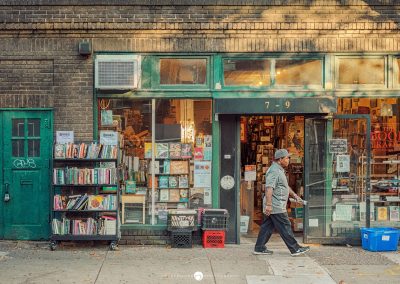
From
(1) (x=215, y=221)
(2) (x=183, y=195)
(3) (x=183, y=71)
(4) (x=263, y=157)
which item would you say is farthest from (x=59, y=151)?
(4) (x=263, y=157)

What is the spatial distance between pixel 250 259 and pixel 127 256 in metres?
2.09

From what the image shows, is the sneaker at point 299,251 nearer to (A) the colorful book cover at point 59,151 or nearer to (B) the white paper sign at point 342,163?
(B) the white paper sign at point 342,163

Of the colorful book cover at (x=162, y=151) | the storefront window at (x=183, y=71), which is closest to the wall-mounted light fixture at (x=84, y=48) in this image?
the storefront window at (x=183, y=71)

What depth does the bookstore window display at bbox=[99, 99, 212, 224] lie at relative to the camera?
38.7ft

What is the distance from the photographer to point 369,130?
1176 centimetres

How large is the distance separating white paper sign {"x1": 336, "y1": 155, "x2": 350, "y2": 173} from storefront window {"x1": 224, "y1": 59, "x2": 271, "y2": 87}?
1.97 m

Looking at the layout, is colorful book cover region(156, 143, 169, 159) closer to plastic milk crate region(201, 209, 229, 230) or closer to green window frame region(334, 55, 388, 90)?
plastic milk crate region(201, 209, 229, 230)

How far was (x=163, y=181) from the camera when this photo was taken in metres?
11.9

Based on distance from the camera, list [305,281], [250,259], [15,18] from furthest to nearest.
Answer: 1. [15,18]
2. [250,259]
3. [305,281]

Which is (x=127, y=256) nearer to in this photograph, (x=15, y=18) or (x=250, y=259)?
(x=250, y=259)

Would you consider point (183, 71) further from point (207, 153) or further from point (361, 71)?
point (361, 71)

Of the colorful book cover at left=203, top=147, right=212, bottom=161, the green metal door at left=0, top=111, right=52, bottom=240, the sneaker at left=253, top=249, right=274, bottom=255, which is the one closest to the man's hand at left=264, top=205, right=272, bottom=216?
the sneaker at left=253, top=249, right=274, bottom=255

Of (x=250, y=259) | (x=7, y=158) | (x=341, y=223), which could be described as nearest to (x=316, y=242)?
(x=341, y=223)

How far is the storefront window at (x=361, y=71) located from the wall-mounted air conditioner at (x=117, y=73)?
12.8 feet
